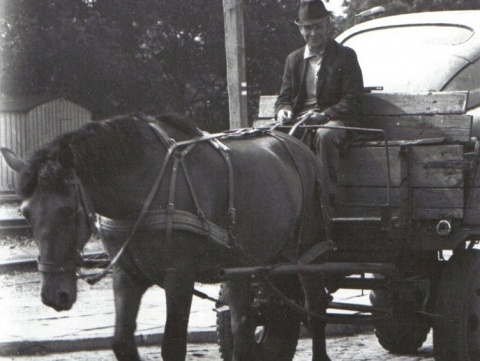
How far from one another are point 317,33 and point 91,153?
2.63 meters

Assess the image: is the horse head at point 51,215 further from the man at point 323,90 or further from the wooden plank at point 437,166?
the wooden plank at point 437,166

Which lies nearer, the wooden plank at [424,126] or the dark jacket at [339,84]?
the wooden plank at [424,126]

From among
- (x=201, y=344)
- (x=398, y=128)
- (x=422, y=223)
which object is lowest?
(x=201, y=344)

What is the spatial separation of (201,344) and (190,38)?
130 feet

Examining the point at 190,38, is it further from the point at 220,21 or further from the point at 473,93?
the point at 473,93

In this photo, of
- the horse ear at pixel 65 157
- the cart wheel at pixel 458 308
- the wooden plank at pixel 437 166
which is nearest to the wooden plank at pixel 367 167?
the wooden plank at pixel 437 166

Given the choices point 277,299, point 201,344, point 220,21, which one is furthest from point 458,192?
point 220,21

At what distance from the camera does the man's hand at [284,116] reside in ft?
26.5

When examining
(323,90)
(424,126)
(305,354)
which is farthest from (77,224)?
(305,354)

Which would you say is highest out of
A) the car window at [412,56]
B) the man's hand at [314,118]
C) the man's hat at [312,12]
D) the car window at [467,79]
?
the man's hat at [312,12]

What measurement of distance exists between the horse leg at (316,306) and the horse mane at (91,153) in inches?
76.5

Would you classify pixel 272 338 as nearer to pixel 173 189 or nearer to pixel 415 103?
pixel 415 103

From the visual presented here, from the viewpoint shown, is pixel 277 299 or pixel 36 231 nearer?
pixel 36 231

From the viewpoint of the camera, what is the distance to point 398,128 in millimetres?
8055
